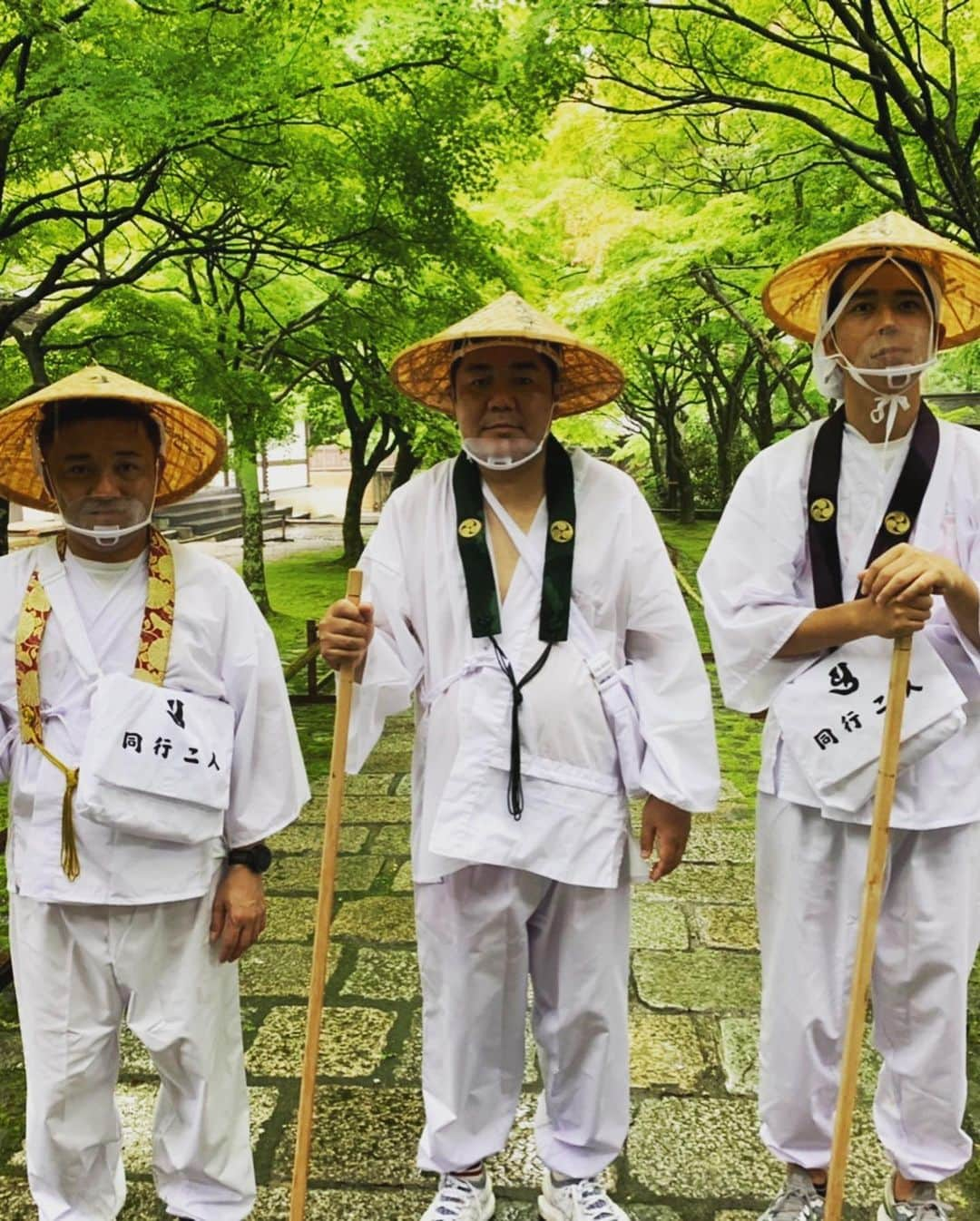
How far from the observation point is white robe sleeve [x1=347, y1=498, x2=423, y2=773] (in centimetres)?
268

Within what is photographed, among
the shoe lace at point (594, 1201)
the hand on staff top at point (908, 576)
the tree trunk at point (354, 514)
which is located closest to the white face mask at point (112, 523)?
the hand on staff top at point (908, 576)

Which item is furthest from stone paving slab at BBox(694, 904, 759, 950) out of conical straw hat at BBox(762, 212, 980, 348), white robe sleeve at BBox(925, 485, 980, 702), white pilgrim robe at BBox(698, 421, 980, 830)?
conical straw hat at BBox(762, 212, 980, 348)

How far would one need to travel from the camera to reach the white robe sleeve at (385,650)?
2.68 meters

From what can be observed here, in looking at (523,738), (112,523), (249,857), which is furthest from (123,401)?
(523,738)

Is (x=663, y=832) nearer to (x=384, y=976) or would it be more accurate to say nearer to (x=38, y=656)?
(x=38, y=656)

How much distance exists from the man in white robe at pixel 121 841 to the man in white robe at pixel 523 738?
348mm

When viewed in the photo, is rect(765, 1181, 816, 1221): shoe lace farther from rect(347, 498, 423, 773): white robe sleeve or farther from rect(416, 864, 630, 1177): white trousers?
rect(347, 498, 423, 773): white robe sleeve

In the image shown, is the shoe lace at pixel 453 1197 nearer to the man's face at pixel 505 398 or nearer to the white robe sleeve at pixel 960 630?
the white robe sleeve at pixel 960 630

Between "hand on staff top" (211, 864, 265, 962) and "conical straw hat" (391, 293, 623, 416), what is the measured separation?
1.45 metres

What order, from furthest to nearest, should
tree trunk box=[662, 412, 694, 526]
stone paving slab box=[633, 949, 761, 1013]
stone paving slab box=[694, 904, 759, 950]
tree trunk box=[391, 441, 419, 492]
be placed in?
tree trunk box=[662, 412, 694, 526]
tree trunk box=[391, 441, 419, 492]
stone paving slab box=[694, 904, 759, 950]
stone paving slab box=[633, 949, 761, 1013]

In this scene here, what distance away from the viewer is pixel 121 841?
8.02 ft

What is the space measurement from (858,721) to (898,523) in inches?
19.5

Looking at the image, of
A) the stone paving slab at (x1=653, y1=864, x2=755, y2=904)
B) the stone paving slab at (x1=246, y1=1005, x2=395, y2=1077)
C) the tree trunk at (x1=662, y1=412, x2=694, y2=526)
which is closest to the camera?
the stone paving slab at (x1=246, y1=1005, x2=395, y2=1077)

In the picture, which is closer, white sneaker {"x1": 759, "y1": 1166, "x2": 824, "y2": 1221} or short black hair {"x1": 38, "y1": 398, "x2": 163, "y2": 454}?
short black hair {"x1": 38, "y1": 398, "x2": 163, "y2": 454}
